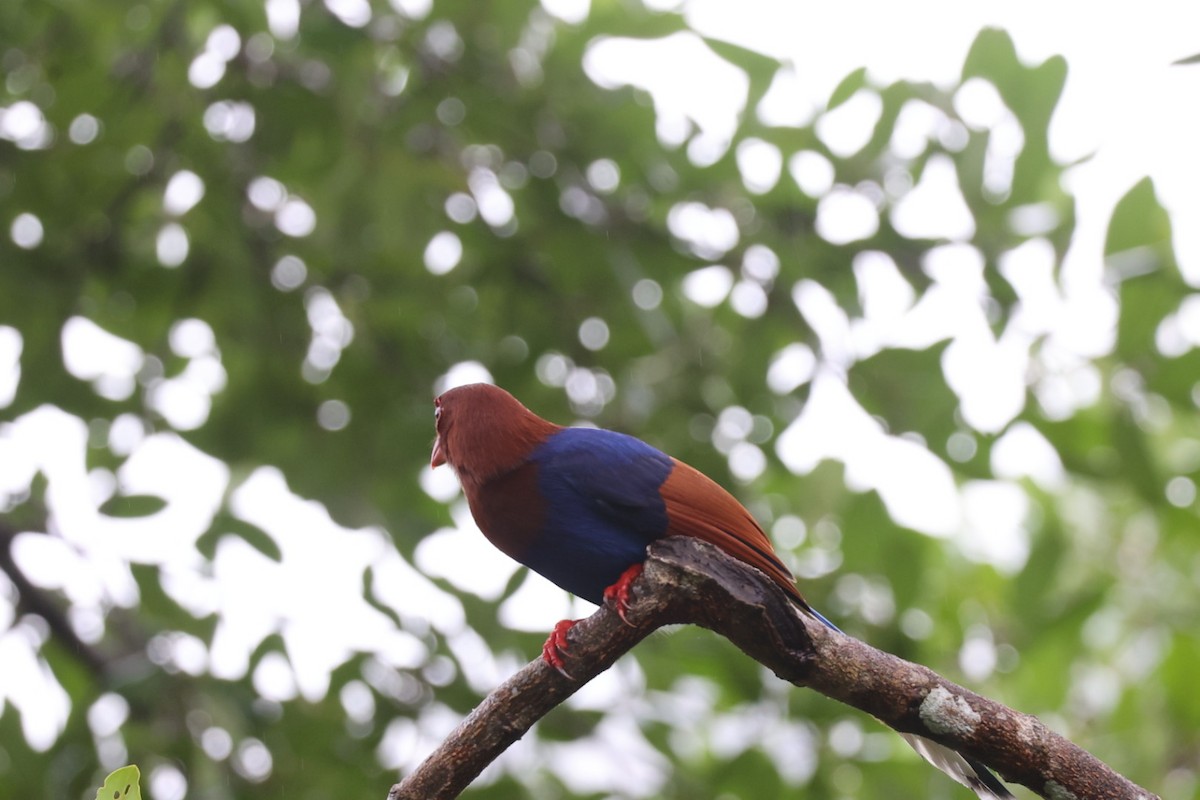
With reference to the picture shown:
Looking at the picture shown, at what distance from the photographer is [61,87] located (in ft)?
11.9

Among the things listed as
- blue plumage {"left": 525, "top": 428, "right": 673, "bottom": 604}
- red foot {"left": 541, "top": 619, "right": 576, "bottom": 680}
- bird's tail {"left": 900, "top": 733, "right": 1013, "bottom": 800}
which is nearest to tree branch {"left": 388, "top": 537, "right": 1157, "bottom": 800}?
red foot {"left": 541, "top": 619, "right": 576, "bottom": 680}

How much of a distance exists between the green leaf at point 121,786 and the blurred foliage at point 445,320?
203 cm

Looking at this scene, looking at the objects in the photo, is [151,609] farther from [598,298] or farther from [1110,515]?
[1110,515]

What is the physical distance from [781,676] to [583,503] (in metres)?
0.35

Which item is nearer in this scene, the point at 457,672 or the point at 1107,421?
the point at 1107,421

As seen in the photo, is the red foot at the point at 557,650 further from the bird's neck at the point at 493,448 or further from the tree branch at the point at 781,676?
the bird's neck at the point at 493,448

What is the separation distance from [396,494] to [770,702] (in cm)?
136

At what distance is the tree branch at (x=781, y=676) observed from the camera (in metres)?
1.50

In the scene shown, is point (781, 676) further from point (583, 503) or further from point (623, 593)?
point (583, 503)

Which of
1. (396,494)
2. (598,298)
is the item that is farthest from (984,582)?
(396,494)

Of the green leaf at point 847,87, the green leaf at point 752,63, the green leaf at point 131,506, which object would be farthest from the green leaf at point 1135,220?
the green leaf at point 131,506

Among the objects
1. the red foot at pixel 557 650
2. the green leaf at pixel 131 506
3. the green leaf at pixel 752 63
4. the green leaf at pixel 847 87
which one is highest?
the green leaf at pixel 847 87

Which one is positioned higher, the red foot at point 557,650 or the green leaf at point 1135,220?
the green leaf at point 1135,220

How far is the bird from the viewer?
1666 millimetres
